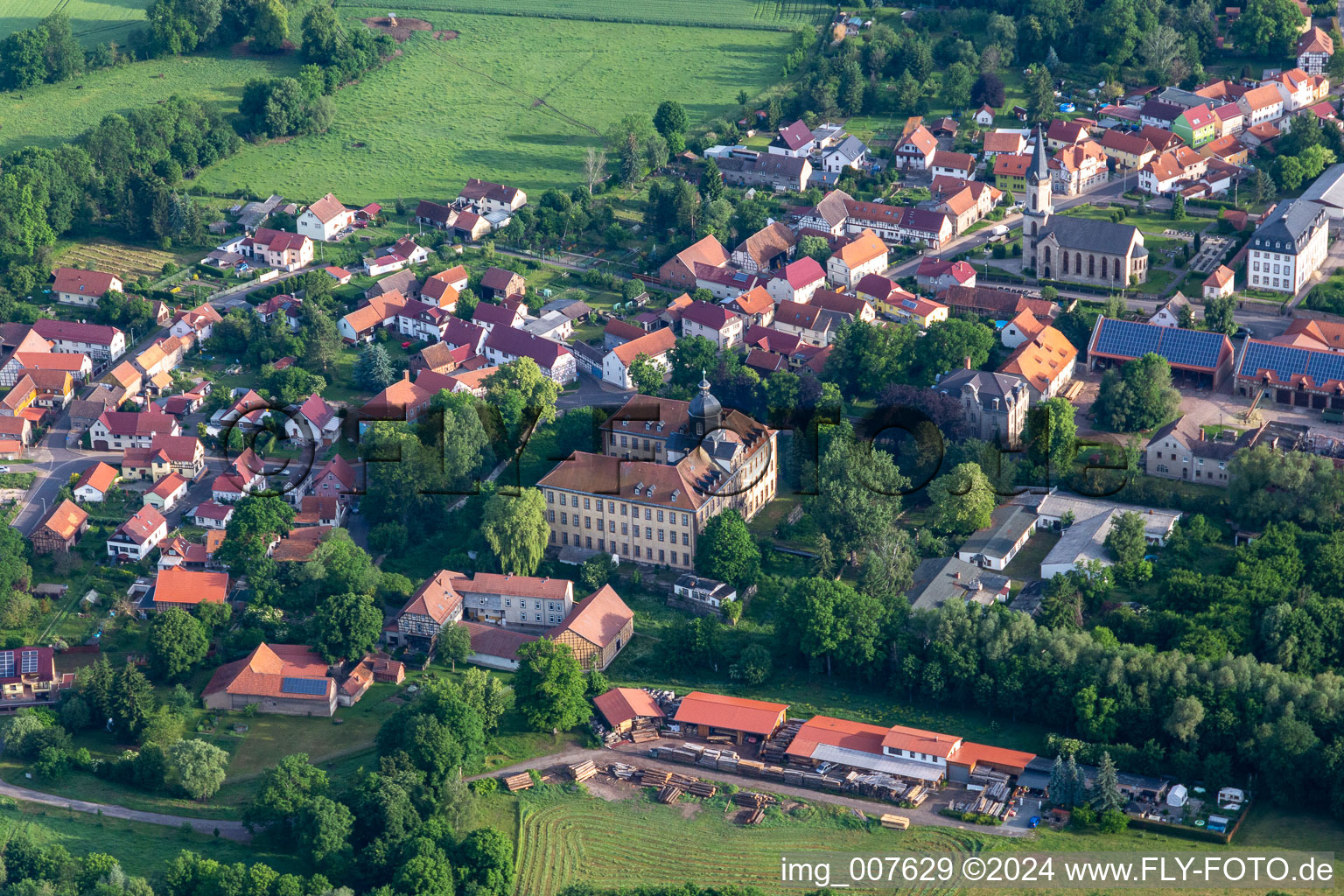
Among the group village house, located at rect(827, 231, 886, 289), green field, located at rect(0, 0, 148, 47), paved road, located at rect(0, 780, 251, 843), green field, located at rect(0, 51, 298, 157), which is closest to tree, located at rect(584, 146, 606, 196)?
village house, located at rect(827, 231, 886, 289)

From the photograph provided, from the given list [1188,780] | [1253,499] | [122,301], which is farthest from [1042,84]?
[1188,780]

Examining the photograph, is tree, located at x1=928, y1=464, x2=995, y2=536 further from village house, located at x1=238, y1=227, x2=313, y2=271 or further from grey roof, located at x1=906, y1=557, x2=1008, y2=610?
village house, located at x1=238, y1=227, x2=313, y2=271

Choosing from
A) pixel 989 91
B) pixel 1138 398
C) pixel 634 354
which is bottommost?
pixel 634 354

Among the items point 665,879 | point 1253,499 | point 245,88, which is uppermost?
point 245,88

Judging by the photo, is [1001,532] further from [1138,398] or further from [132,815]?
[132,815]

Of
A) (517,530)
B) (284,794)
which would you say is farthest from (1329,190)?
(284,794)

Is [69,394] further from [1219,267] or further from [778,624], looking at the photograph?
[1219,267]
